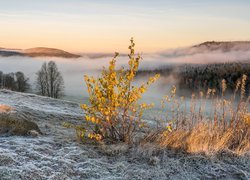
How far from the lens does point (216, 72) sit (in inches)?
1885

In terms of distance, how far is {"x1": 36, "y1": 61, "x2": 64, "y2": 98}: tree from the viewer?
4406 cm

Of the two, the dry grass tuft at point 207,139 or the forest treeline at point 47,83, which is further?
the forest treeline at point 47,83

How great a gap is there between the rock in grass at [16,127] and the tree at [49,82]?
119 ft

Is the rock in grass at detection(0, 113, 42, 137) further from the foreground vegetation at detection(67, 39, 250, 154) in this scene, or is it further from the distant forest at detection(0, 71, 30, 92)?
the distant forest at detection(0, 71, 30, 92)

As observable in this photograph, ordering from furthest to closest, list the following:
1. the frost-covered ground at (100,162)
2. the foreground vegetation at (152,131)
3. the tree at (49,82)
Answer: the tree at (49,82) → the foreground vegetation at (152,131) → the frost-covered ground at (100,162)

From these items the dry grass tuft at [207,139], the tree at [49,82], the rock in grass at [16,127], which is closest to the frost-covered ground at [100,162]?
the dry grass tuft at [207,139]

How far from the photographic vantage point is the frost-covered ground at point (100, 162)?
5.89 m

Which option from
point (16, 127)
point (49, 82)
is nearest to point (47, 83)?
point (49, 82)

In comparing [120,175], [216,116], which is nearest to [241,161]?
[216,116]

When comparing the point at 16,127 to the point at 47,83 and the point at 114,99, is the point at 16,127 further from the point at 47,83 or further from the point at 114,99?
the point at 47,83

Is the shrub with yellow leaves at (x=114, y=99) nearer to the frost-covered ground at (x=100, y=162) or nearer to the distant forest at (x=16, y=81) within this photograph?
the frost-covered ground at (x=100, y=162)

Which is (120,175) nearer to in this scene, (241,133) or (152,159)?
(152,159)

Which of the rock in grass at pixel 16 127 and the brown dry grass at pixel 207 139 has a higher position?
the rock in grass at pixel 16 127

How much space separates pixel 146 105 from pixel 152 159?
1.41 m
